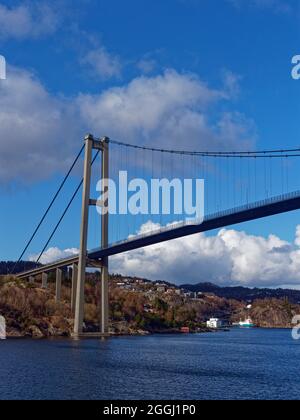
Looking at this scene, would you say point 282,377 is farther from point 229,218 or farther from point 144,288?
point 144,288

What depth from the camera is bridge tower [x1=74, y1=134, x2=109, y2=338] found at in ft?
200

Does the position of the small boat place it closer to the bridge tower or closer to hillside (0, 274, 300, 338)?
hillside (0, 274, 300, 338)

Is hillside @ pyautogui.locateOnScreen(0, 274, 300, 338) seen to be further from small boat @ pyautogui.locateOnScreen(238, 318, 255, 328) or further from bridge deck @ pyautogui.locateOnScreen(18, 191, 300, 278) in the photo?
small boat @ pyautogui.locateOnScreen(238, 318, 255, 328)

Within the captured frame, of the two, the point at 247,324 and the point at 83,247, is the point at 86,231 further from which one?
the point at 247,324

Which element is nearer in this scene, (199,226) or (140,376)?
(140,376)

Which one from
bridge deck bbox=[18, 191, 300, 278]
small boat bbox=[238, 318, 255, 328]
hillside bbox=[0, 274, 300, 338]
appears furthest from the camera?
small boat bbox=[238, 318, 255, 328]

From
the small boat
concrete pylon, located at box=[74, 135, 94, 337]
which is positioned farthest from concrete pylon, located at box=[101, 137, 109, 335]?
the small boat

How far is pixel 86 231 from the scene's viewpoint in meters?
60.9

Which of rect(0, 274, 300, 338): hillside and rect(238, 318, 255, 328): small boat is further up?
rect(0, 274, 300, 338): hillside

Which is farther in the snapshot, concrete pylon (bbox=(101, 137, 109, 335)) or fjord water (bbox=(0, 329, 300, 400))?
concrete pylon (bbox=(101, 137, 109, 335))

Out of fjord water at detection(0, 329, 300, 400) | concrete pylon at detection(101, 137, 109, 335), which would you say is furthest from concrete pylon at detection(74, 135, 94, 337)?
fjord water at detection(0, 329, 300, 400)

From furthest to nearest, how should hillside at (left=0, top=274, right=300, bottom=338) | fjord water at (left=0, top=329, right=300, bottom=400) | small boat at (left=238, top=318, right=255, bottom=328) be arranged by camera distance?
1. small boat at (left=238, top=318, right=255, bottom=328)
2. hillside at (left=0, top=274, right=300, bottom=338)
3. fjord water at (left=0, top=329, right=300, bottom=400)

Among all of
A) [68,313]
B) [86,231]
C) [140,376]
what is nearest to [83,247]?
[86,231]
